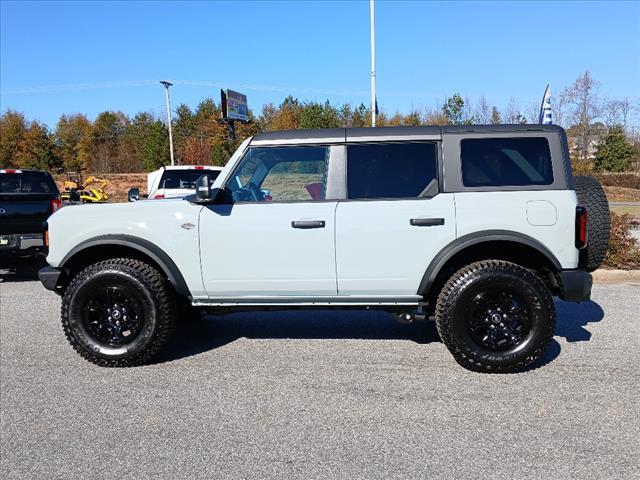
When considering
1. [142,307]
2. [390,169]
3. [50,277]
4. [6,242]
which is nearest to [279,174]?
[390,169]

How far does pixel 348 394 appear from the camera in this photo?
3.83 meters

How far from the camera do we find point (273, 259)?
14.0ft

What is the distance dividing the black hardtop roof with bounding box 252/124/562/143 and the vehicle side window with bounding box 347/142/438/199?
0.09m

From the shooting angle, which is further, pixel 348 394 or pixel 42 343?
pixel 42 343

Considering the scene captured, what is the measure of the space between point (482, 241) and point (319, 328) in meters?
2.17

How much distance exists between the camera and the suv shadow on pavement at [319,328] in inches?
200

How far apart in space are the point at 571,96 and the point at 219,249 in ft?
115

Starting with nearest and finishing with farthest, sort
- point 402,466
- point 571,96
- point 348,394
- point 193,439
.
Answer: point 402,466 < point 193,439 < point 348,394 < point 571,96

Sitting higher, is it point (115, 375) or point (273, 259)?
point (273, 259)

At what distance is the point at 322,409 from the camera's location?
11.8ft

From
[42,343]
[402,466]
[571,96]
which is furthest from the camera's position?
[571,96]

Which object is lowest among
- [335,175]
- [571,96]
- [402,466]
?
[402,466]

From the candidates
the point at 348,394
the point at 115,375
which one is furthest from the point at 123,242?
the point at 348,394

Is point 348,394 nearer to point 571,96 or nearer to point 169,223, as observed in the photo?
point 169,223
